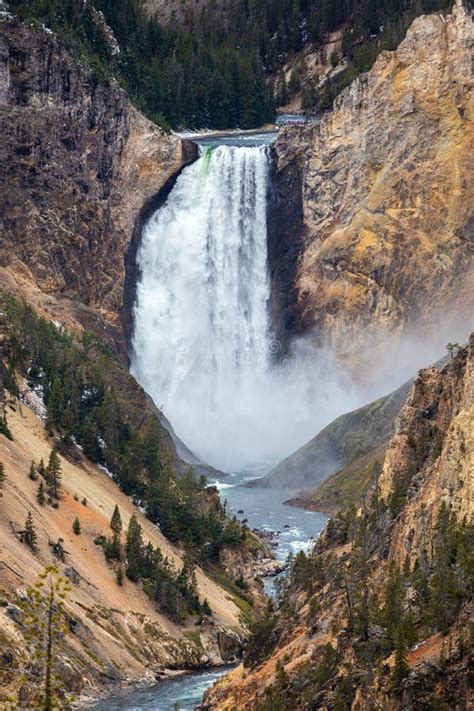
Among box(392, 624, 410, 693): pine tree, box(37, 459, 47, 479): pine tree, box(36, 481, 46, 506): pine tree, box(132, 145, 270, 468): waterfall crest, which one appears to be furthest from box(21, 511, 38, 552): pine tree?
box(132, 145, 270, 468): waterfall crest

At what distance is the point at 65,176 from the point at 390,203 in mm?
39485

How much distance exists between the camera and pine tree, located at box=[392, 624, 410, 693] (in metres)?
47.5

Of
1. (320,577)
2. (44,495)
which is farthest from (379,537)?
(44,495)

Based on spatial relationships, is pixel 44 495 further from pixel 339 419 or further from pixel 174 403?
pixel 174 403

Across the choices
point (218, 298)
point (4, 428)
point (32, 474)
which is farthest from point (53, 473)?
point (218, 298)

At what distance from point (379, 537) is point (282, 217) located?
10818 cm

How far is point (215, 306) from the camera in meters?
169

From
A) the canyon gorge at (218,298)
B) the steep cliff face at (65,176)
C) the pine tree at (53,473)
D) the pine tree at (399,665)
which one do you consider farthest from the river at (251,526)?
the steep cliff face at (65,176)

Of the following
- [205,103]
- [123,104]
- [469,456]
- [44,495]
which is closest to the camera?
[469,456]

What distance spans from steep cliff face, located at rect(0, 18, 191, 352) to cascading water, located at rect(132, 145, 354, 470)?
7137 millimetres

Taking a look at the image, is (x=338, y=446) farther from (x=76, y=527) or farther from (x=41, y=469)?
(x=76, y=527)

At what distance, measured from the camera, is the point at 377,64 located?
16862cm

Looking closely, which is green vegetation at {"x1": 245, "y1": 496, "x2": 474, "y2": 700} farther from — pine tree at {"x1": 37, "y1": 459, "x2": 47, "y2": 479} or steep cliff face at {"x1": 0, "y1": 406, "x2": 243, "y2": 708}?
pine tree at {"x1": 37, "y1": 459, "x2": 47, "y2": 479}

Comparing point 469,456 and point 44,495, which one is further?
point 44,495
